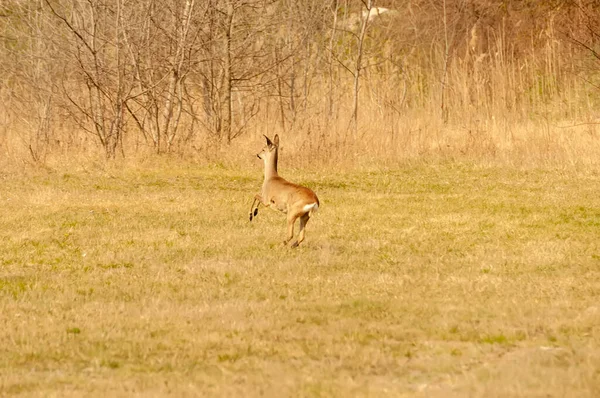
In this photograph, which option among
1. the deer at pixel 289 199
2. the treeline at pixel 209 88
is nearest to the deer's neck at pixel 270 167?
the deer at pixel 289 199

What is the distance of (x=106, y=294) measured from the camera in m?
8.78

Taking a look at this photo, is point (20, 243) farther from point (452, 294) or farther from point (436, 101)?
point (436, 101)

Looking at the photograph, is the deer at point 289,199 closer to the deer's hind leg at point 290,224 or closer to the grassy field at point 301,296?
the deer's hind leg at point 290,224

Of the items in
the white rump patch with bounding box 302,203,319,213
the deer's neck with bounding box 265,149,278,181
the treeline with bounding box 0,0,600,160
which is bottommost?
the white rump patch with bounding box 302,203,319,213

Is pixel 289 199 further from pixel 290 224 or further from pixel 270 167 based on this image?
pixel 270 167

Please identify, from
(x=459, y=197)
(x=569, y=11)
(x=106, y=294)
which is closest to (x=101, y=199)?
(x=459, y=197)

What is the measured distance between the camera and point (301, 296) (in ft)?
28.5

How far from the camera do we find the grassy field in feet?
20.5

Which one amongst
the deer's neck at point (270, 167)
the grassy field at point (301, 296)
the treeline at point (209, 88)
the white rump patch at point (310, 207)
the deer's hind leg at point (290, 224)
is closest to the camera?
the grassy field at point (301, 296)

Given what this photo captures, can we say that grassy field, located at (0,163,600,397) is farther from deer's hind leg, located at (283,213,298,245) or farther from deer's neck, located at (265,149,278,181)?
deer's neck, located at (265,149,278,181)

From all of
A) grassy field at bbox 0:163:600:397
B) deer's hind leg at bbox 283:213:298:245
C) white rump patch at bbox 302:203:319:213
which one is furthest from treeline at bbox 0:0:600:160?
white rump patch at bbox 302:203:319:213

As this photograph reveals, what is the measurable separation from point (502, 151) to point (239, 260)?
11659 millimetres

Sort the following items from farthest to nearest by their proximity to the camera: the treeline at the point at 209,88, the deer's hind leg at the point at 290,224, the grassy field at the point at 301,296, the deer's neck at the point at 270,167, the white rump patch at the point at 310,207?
the treeline at the point at 209,88 → the deer's neck at the point at 270,167 → the deer's hind leg at the point at 290,224 → the white rump patch at the point at 310,207 → the grassy field at the point at 301,296

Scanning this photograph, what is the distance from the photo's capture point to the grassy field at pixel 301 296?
623 centimetres
